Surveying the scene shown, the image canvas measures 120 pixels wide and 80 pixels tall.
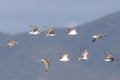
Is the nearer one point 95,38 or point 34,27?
point 95,38

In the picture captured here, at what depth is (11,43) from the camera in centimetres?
6294

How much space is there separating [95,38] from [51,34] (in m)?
3.71

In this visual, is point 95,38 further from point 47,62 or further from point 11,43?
point 11,43

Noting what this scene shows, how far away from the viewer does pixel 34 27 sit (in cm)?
6150

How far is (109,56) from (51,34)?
5813mm

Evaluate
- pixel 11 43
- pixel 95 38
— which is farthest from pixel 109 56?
pixel 11 43

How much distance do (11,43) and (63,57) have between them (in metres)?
4.90

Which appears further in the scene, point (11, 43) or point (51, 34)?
point (11, 43)

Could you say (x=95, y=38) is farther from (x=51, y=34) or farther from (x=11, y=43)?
(x=11, y=43)

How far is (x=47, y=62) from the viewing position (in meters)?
58.7

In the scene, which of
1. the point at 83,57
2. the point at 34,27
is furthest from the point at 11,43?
the point at 83,57

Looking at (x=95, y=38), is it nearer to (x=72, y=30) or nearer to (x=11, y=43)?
(x=72, y=30)

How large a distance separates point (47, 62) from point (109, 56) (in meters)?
5.61

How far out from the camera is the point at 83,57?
57.1 meters
